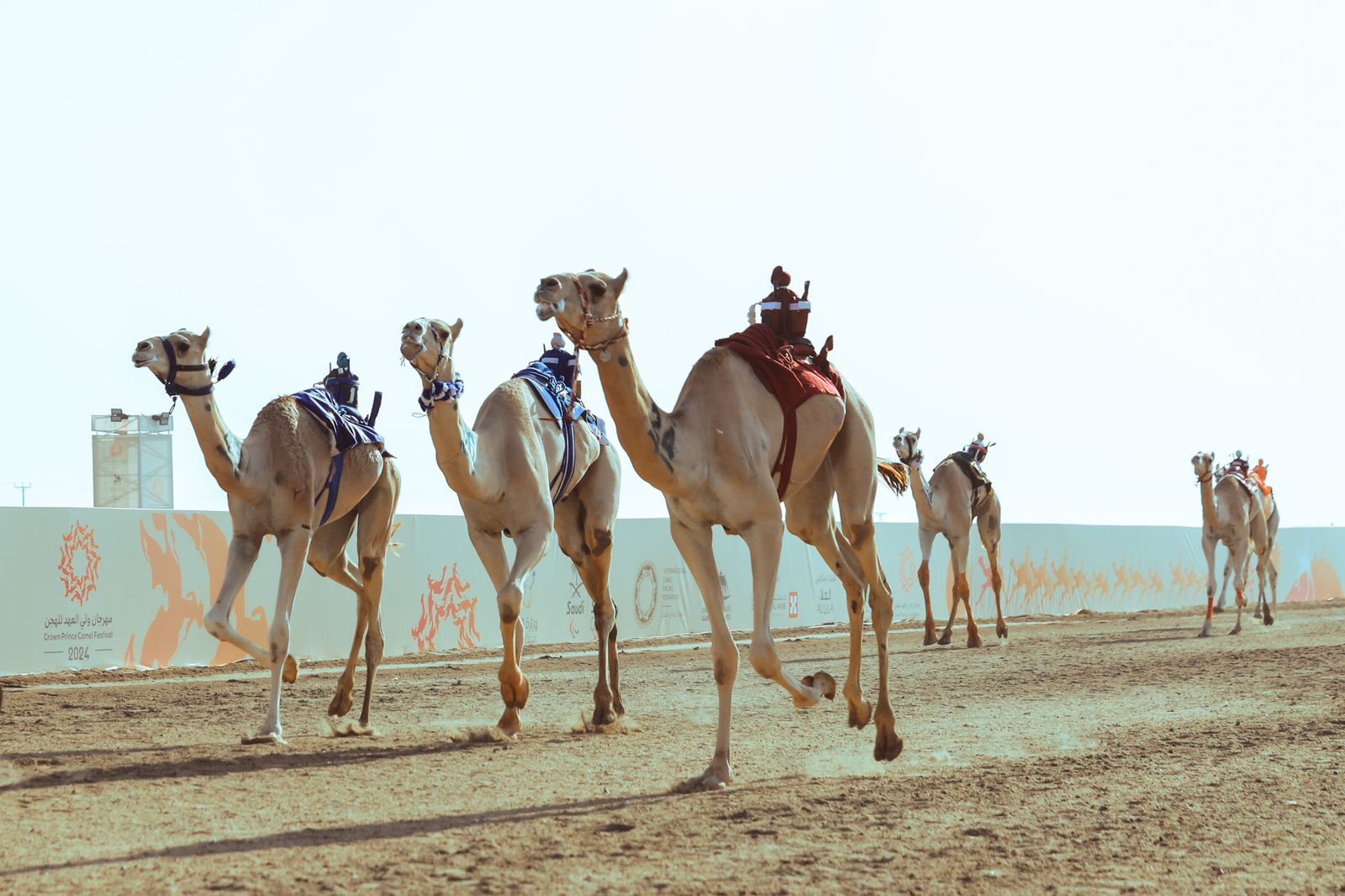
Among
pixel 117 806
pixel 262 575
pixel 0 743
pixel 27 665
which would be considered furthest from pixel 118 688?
pixel 117 806

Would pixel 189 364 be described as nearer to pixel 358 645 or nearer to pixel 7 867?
pixel 358 645

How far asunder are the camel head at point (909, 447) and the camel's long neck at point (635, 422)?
47.4 feet

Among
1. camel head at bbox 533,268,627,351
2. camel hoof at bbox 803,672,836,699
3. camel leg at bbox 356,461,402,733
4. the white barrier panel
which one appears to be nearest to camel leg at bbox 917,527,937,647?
the white barrier panel

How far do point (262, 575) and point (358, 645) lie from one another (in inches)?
336

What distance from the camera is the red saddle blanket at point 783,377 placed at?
8.41m

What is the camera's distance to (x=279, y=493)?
34.5 ft

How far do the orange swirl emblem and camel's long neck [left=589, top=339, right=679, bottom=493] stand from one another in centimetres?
1256

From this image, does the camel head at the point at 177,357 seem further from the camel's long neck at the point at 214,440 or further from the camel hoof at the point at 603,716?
the camel hoof at the point at 603,716

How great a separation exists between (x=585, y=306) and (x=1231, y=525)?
68.8ft

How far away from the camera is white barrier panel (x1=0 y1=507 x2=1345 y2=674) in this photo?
17797 mm

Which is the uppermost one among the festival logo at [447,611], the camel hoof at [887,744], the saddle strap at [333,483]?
the saddle strap at [333,483]

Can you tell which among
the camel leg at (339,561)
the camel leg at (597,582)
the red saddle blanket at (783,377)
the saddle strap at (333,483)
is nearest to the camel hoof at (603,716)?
the camel leg at (597,582)

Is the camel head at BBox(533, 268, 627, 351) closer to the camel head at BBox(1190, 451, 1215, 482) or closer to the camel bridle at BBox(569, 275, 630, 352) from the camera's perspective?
the camel bridle at BBox(569, 275, 630, 352)

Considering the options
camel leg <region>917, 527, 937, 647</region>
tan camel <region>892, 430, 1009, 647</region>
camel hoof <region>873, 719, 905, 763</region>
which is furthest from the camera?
tan camel <region>892, 430, 1009, 647</region>
